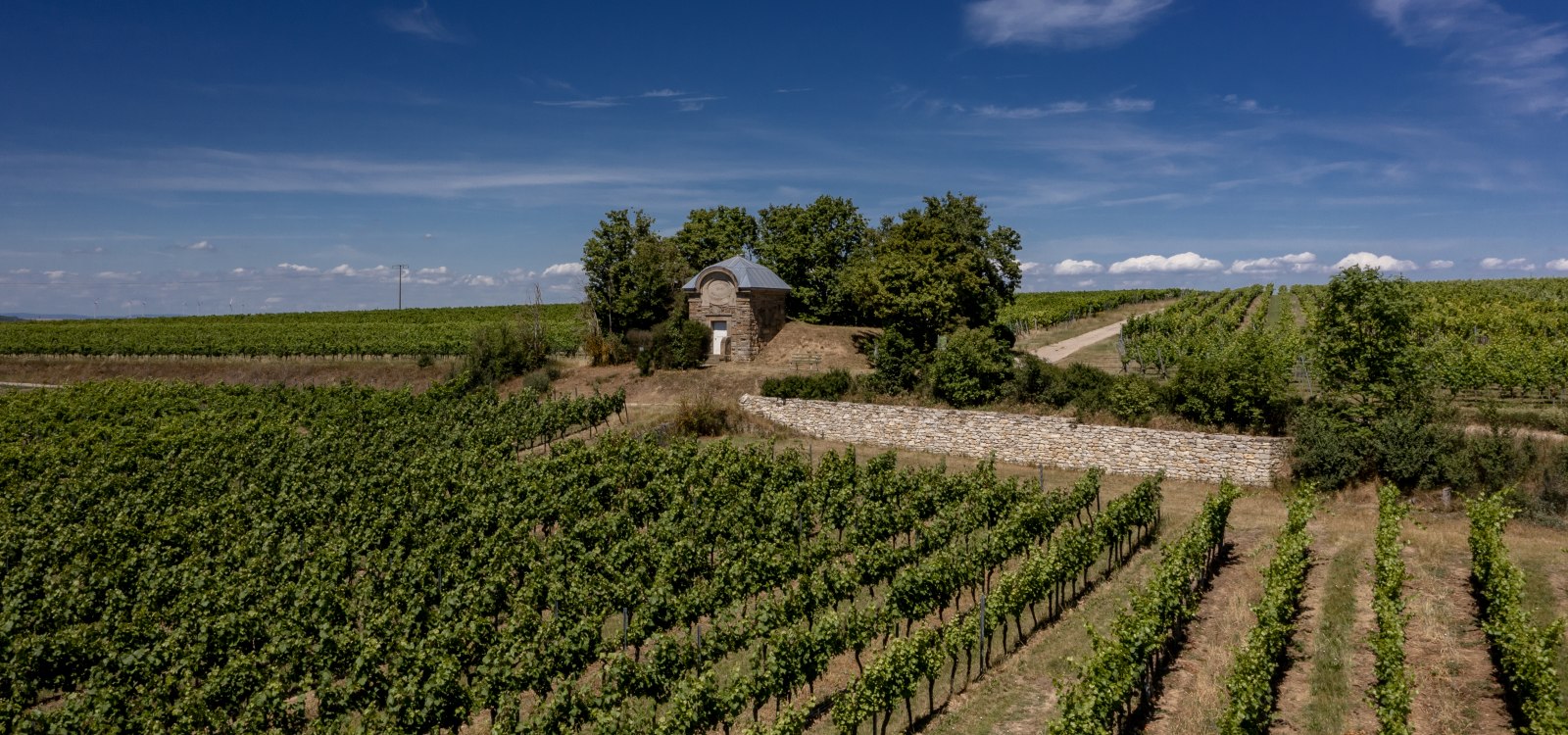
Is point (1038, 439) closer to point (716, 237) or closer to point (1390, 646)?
point (1390, 646)

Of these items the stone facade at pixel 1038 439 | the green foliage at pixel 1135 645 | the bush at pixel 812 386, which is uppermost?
the bush at pixel 812 386

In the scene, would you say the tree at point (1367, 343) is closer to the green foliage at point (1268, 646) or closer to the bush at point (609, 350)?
the green foliage at point (1268, 646)

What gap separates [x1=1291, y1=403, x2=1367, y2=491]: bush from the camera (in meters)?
23.0

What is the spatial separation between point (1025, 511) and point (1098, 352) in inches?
1158

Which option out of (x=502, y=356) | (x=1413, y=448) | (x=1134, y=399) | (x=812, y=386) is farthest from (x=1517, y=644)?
(x=502, y=356)

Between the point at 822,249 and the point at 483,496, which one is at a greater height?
the point at 822,249

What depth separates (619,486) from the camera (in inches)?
968

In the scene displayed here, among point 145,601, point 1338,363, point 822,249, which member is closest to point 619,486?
point 145,601

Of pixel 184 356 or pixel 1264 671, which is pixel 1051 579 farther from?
pixel 184 356

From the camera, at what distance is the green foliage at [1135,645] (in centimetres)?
1069

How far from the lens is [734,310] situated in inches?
1652

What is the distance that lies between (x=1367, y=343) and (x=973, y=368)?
11.7 metres

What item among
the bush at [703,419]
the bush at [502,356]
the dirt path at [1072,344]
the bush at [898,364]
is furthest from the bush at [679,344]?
the dirt path at [1072,344]

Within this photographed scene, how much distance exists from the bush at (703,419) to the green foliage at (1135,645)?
19.7 m
